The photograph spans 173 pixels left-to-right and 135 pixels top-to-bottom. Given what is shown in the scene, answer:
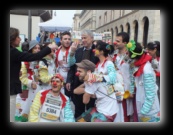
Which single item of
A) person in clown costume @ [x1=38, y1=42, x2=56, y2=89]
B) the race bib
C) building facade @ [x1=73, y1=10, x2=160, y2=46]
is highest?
building facade @ [x1=73, y1=10, x2=160, y2=46]

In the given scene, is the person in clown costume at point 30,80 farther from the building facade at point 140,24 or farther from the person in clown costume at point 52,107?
the building facade at point 140,24

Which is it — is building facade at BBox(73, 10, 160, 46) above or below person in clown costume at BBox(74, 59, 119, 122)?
above

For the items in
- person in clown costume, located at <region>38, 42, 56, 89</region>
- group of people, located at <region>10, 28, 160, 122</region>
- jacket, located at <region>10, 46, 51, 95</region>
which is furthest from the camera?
person in clown costume, located at <region>38, 42, 56, 89</region>

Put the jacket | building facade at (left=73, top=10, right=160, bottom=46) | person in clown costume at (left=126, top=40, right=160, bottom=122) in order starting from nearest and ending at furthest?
the jacket → person in clown costume at (left=126, top=40, right=160, bottom=122) → building facade at (left=73, top=10, right=160, bottom=46)

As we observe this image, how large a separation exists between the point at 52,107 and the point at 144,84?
1.09m

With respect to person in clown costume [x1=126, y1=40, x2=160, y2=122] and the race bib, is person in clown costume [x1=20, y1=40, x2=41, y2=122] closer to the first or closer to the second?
the race bib

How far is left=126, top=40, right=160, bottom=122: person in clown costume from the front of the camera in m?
2.67

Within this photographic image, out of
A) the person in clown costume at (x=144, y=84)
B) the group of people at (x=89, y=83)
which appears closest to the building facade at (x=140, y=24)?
the group of people at (x=89, y=83)

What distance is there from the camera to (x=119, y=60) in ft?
10.6

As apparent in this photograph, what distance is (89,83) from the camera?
2.49 metres

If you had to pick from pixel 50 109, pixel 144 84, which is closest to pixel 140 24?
pixel 144 84

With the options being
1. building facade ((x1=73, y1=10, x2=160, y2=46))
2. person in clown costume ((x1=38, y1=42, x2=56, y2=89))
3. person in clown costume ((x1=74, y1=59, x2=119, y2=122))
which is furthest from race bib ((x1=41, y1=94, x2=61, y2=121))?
building facade ((x1=73, y1=10, x2=160, y2=46))

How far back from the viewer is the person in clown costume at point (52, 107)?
8.74 ft

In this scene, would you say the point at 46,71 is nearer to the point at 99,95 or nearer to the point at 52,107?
the point at 52,107
